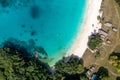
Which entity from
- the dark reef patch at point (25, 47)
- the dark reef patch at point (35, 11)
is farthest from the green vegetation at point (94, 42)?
the dark reef patch at point (35, 11)

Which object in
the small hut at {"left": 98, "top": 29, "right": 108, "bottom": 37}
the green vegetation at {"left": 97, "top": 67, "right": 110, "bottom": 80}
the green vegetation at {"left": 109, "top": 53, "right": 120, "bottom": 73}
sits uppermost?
the small hut at {"left": 98, "top": 29, "right": 108, "bottom": 37}

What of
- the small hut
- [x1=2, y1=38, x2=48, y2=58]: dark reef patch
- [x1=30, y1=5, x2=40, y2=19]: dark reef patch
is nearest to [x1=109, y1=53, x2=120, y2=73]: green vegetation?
the small hut

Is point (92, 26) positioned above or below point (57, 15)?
below

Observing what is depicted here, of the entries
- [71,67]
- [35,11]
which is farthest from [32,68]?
[35,11]

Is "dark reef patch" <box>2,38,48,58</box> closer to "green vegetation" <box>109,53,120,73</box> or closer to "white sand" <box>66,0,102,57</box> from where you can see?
"white sand" <box>66,0,102,57</box>

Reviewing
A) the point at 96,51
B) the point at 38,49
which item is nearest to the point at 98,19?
the point at 96,51

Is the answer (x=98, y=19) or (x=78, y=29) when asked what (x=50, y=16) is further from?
(x=98, y=19)
